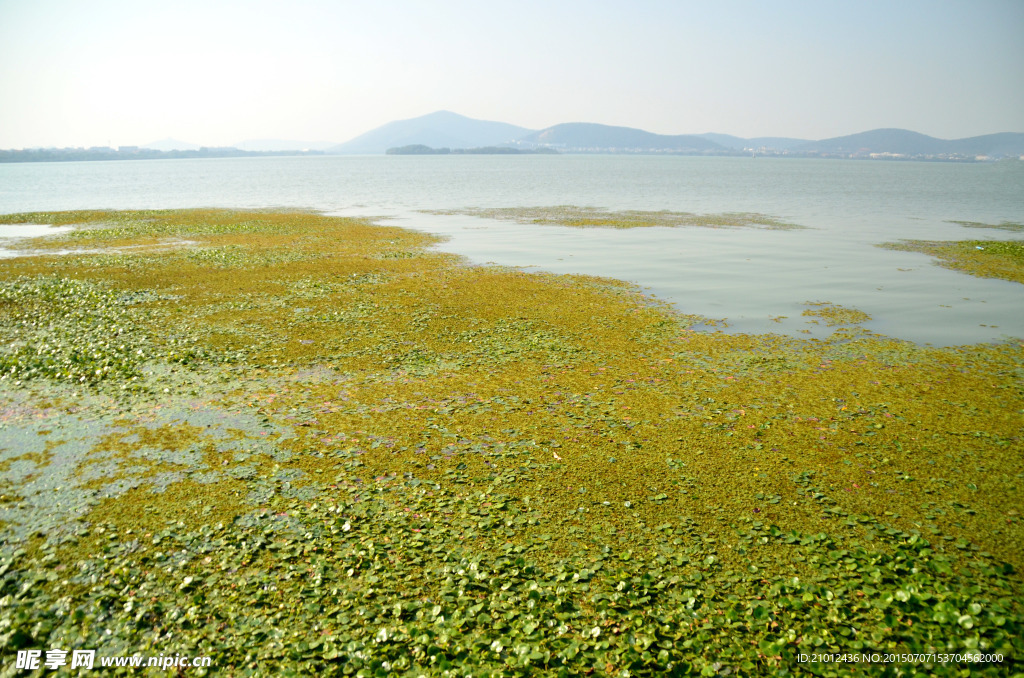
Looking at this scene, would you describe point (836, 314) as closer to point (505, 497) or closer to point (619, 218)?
point (505, 497)

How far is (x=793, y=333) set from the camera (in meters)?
17.3

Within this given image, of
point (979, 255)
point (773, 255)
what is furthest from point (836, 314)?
point (979, 255)

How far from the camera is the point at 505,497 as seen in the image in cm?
882

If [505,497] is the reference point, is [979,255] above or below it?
above

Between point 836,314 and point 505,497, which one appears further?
point 836,314

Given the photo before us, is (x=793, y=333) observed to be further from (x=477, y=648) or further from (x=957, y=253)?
(x=957, y=253)

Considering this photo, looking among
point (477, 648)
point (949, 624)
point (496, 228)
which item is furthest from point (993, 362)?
point (496, 228)

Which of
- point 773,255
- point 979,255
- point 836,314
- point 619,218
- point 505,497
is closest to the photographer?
point 505,497

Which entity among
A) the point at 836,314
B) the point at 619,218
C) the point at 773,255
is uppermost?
the point at 619,218

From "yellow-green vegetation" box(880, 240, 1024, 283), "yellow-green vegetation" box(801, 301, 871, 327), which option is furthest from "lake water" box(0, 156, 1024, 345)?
"yellow-green vegetation" box(880, 240, 1024, 283)

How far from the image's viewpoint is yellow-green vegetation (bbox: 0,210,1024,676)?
625cm

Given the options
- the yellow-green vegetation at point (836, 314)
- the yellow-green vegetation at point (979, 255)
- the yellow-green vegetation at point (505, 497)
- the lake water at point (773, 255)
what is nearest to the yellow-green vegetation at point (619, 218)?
the lake water at point (773, 255)

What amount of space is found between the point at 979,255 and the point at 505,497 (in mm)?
34031

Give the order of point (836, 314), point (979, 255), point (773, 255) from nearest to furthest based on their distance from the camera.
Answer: point (836, 314)
point (979, 255)
point (773, 255)
